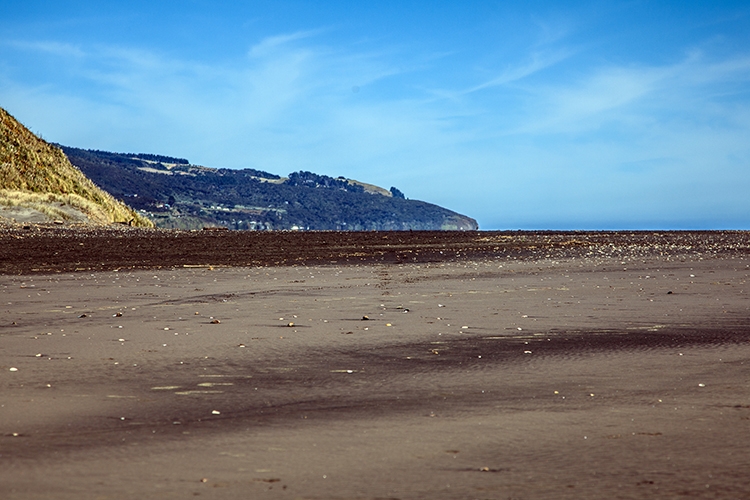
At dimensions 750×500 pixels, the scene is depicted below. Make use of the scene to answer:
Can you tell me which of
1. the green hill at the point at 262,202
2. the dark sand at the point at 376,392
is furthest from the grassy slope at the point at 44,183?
the green hill at the point at 262,202

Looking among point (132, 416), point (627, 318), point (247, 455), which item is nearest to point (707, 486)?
point (247, 455)

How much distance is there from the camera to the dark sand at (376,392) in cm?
444

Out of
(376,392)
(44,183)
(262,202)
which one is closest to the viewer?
(376,392)

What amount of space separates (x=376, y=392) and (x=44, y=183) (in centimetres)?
5251

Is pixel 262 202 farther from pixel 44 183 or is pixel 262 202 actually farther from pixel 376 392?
pixel 376 392

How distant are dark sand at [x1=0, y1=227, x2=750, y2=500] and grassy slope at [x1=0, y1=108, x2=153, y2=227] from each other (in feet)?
112

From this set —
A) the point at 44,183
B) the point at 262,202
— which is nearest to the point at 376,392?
the point at 44,183

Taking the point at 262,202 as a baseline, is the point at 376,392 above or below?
below

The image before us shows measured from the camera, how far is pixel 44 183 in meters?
54.1

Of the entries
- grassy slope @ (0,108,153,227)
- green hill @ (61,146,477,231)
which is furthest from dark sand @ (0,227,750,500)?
green hill @ (61,146,477,231)

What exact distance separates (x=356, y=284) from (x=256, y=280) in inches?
89.6

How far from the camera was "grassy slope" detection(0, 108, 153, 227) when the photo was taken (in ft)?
153

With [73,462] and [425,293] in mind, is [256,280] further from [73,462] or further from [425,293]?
[73,462]

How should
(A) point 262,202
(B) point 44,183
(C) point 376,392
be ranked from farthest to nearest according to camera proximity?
1. (A) point 262,202
2. (B) point 44,183
3. (C) point 376,392
